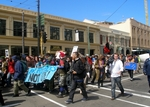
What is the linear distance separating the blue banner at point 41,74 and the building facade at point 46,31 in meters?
13.9

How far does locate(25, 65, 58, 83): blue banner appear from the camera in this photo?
855cm

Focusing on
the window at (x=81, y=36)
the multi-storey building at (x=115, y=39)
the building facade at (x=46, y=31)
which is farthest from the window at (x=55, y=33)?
the multi-storey building at (x=115, y=39)

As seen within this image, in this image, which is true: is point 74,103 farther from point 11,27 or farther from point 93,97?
point 11,27

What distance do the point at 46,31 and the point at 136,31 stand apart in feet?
129

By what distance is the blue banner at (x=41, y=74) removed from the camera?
8547 millimetres

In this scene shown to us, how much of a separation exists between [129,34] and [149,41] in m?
17.7

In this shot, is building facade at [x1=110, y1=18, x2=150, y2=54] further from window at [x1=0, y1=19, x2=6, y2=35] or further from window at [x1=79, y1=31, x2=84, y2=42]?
window at [x1=0, y1=19, x2=6, y2=35]

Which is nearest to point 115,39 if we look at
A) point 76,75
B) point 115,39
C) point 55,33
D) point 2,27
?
point 115,39

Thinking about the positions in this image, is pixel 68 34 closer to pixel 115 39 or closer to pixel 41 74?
pixel 115 39

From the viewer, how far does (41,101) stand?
24.6ft

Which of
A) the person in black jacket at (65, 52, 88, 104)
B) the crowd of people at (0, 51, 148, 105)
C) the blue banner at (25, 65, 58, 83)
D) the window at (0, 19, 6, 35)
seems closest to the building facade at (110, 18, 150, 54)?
the window at (0, 19, 6, 35)

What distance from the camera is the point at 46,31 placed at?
1337 inches

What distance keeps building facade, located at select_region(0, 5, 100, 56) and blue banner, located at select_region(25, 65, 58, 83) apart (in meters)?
13.9

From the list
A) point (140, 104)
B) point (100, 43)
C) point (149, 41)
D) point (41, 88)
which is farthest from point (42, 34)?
point (149, 41)
